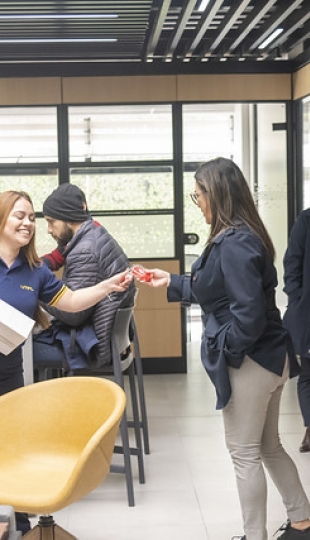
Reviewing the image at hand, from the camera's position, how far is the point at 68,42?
654 cm

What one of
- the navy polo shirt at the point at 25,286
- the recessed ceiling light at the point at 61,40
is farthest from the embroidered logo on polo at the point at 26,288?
the recessed ceiling light at the point at 61,40

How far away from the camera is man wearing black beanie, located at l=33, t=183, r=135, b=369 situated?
166 inches

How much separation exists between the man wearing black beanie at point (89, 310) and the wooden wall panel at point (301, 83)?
3.25m

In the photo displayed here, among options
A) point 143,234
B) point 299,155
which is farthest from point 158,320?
point 299,155

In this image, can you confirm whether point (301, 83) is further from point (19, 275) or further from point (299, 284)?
point (19, 275)

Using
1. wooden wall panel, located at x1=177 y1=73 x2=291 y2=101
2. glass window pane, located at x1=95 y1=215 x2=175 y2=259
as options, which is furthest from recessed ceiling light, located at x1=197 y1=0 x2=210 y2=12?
glass window pane, located at x1=95 y1=215 x2=175 y2=259

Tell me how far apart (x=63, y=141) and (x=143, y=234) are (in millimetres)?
1107

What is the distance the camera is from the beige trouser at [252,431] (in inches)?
120

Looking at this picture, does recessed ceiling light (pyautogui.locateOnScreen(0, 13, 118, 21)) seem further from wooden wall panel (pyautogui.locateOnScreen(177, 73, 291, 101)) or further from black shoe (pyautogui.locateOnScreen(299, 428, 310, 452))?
black shoe (pyautogui.locateOnScreen(299, 428, 310, 452))

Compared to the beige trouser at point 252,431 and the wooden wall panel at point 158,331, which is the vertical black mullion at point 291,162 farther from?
the beige trouser at point 252,431

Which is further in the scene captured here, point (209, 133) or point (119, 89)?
point (209, 133)

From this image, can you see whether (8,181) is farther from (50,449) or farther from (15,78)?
(50,449)

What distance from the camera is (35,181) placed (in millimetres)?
7184

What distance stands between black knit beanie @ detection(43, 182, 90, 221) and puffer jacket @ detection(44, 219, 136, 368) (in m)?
0.15
